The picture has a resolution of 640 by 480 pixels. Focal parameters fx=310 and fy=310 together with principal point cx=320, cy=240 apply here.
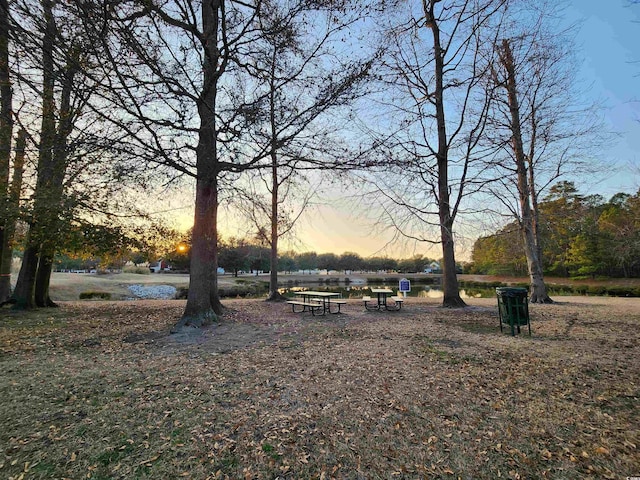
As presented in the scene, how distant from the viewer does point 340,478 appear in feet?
7.37

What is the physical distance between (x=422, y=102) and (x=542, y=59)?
4848 mm

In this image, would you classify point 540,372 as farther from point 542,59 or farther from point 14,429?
point 542,59

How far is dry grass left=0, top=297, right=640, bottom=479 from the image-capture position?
238 cm

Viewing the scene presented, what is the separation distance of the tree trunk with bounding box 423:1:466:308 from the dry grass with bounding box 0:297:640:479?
4785 mm

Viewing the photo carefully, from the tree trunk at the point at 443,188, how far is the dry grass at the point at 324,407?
4.78m

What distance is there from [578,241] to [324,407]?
40982 millimetres

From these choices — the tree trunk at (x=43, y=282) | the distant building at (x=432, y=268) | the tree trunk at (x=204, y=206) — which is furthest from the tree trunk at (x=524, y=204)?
the distant building at (x=432, y=268)

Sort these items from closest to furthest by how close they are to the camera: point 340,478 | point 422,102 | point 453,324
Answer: point 340,478
point 453,324
point 422,102

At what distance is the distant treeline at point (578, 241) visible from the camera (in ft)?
42.0

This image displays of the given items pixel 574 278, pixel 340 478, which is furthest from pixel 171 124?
pixel 574 278

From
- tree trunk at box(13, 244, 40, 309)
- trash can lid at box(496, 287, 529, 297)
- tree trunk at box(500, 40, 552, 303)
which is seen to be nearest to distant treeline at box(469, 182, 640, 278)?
tree trunk at box(500, 40, 552, 303)

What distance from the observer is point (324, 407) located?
3.17 metres

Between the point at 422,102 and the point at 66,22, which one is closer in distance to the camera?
the point at 66,22

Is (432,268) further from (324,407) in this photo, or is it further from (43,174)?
(324,407)
